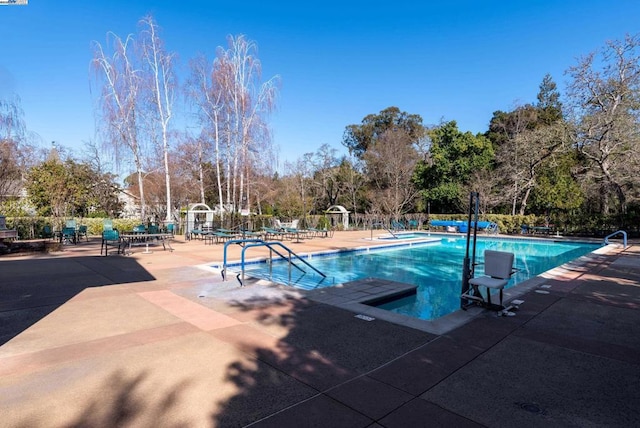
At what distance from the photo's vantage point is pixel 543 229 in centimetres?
2016

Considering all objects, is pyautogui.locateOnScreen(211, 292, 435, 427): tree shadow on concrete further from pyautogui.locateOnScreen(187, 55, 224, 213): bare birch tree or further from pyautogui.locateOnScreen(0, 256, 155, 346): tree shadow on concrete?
pyautogui.locateOnScreen(187, 55, 224, 213): bare birch tree

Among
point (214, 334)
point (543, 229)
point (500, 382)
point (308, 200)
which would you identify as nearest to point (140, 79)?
point (308, 200)

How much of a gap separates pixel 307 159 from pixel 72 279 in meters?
28.0

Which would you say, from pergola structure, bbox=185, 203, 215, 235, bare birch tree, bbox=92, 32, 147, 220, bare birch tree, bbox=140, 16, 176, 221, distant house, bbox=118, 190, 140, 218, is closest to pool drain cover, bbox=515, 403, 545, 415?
pergola structure, bbox=185, 203, 215, 235

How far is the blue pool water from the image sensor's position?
288 inches

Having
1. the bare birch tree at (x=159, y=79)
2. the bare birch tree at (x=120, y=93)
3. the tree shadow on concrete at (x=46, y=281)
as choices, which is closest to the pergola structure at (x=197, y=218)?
the bare birch tree at (x=159, y=79)

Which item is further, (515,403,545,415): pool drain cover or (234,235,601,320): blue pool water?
(234,235,601,320): blue pool water

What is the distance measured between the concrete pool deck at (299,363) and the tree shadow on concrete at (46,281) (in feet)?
0.20

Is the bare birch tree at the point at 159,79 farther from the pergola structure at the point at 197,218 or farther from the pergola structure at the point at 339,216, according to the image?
the pergola structure at the point at 339,216

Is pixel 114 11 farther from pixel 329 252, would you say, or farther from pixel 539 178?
pixel 539 178

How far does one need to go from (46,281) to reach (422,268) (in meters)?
9.75

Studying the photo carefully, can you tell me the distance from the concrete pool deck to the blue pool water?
1.94 m

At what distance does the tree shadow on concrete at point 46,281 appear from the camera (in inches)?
182

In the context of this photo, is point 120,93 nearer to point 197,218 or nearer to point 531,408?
point 197,218
